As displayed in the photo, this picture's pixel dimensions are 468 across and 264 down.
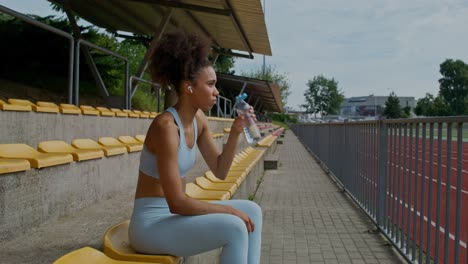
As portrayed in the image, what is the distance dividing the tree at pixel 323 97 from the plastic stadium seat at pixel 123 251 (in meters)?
135

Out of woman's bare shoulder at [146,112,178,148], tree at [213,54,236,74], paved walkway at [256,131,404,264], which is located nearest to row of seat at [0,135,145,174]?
woman's bare shoulder at [146,112,178,148]

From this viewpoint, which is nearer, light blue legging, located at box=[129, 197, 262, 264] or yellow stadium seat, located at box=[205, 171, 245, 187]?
light blue legging, located at box=[129, 197, 262, 264]

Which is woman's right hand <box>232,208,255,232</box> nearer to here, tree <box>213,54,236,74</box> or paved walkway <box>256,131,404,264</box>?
paved walkway <box>256,131,404,264</box>

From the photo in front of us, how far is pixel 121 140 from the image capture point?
599 centimetres

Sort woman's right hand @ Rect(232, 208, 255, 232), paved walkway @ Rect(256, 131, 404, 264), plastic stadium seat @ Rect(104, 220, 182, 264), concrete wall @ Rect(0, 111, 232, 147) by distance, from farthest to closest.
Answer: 1. paved walkway @ Rect(256, 131, 404, 264)
2. concrete wall @ Rect(0, 111, 232, 147)
3. woman's right hand @ Rect(232, 208, 255, 232)
4. plastic stadium seat @ Rect(104, 220, 182, 264)

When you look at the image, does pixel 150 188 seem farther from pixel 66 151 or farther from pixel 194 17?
pixel 194 17

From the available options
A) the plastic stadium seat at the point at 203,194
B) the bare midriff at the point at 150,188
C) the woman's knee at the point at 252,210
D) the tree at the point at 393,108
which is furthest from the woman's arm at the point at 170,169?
the tree at the point at 393,108

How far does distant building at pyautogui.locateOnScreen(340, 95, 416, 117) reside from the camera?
149 m

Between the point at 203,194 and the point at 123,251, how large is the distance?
4.67 feet

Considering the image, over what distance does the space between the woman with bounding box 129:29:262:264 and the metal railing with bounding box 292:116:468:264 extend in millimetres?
1696

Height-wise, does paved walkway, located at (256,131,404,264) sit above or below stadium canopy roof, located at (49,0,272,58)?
below

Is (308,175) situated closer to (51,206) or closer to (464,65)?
(51,206)

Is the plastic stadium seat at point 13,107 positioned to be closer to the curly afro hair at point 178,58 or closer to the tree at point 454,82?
the curly afro hair at point 178,58

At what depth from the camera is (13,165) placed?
2.90 meters
